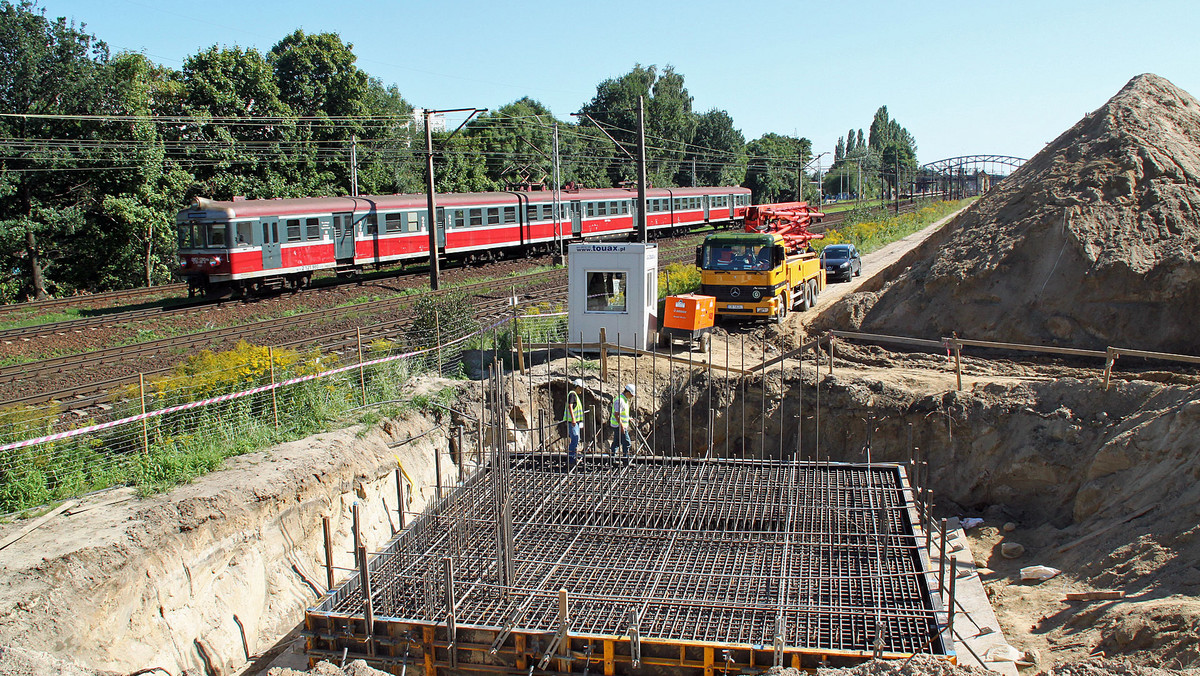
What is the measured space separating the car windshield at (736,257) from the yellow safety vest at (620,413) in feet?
23.3

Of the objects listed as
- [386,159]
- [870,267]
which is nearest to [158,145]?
[386,159]

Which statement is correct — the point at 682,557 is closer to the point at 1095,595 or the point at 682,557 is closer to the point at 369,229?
the point at 1095,595

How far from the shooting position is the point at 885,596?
8.09 m

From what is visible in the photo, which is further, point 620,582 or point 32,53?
point 32,53

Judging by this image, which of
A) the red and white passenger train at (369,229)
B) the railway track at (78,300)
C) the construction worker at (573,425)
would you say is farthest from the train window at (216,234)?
the construction worker at (573,425)

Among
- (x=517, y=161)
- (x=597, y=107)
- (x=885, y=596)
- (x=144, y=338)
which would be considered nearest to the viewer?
(x=885, y=596)

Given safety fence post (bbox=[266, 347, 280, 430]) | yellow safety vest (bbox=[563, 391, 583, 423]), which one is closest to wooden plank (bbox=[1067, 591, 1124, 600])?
yellow safety vest (bbox=[563, 391, 583, 423])

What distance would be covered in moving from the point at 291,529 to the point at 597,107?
62.4 metres

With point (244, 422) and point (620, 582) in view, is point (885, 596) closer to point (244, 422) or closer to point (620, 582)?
point (620, 582)

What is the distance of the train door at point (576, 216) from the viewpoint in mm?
35062

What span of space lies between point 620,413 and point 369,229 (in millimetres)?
17490

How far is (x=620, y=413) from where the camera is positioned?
12.4 m

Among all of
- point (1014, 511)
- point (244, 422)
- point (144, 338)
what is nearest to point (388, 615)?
point (244, 422)

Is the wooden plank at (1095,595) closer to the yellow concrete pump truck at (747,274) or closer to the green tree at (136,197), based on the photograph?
the yellow concrete pump truck at (747,274)
